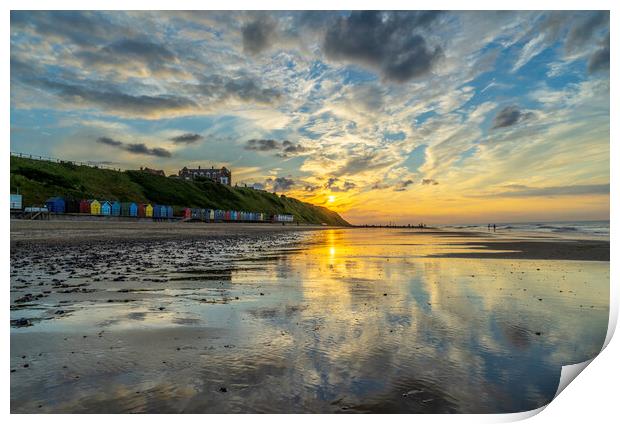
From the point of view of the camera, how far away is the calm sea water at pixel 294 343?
16.2 feet

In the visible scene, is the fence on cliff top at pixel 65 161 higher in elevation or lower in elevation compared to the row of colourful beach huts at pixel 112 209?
→ higher

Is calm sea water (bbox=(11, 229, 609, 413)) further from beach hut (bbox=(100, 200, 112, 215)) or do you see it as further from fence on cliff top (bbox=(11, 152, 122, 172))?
fence on cliff top (bbox=(11, 152, 122, 172))

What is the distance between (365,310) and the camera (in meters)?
9.38

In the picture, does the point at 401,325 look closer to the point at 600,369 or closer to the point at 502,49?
the point at 600,369

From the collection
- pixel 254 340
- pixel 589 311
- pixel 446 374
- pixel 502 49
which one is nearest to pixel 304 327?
pixel 254 340

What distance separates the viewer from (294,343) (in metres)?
6.82

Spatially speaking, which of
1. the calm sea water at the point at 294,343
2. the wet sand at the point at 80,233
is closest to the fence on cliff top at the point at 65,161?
the wet sand at the point at 80,233

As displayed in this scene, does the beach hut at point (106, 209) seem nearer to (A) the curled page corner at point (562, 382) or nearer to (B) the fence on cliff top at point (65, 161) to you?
(B) the fence on cliff top at point (65, 161)

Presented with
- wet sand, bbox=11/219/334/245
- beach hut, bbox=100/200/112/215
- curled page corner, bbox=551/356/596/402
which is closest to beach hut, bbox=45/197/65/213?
beach hut, bbox=100/200/112/215

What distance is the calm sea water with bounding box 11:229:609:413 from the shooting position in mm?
4952

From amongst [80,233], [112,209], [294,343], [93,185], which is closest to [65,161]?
[93,185]

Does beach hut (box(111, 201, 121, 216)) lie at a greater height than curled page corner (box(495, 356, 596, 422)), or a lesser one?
greater

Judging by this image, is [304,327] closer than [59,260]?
Yes
